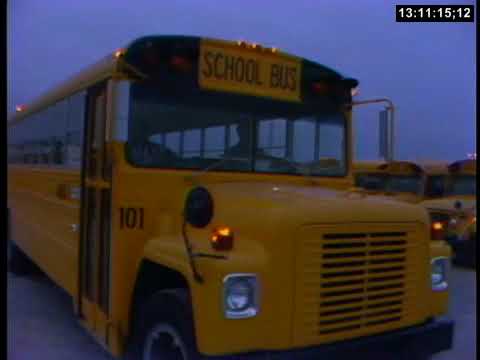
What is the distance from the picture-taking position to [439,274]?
12.1ft

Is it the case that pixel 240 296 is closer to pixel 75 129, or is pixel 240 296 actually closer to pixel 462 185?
pixel 75 129

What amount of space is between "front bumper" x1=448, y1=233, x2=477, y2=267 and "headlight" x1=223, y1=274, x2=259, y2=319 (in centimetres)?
747

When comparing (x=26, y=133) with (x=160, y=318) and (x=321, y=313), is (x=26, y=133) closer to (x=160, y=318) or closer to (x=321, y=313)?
(x=160, y=318)

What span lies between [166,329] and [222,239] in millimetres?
695

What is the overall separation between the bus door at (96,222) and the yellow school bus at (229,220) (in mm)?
17

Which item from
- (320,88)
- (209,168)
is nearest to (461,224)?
(320,88)

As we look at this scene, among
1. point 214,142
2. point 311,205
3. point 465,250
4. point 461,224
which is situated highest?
point 214,142

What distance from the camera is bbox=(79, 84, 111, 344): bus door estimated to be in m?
3.93

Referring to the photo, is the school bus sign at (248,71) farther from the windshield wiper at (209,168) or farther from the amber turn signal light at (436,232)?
the amber turn signal light at (436,232)

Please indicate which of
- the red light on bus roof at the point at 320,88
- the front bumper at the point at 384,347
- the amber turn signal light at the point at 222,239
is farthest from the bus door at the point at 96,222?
the red light on bus roof at the point at 320,88

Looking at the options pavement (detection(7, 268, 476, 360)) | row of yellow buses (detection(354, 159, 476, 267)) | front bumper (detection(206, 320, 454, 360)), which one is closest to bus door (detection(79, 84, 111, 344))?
pavement (detection(7, 268, 476, 360))

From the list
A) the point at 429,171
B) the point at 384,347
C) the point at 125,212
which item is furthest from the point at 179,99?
the point at 429,171

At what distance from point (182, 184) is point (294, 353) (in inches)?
58.6

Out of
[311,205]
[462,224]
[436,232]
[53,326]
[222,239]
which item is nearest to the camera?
[222,239]
